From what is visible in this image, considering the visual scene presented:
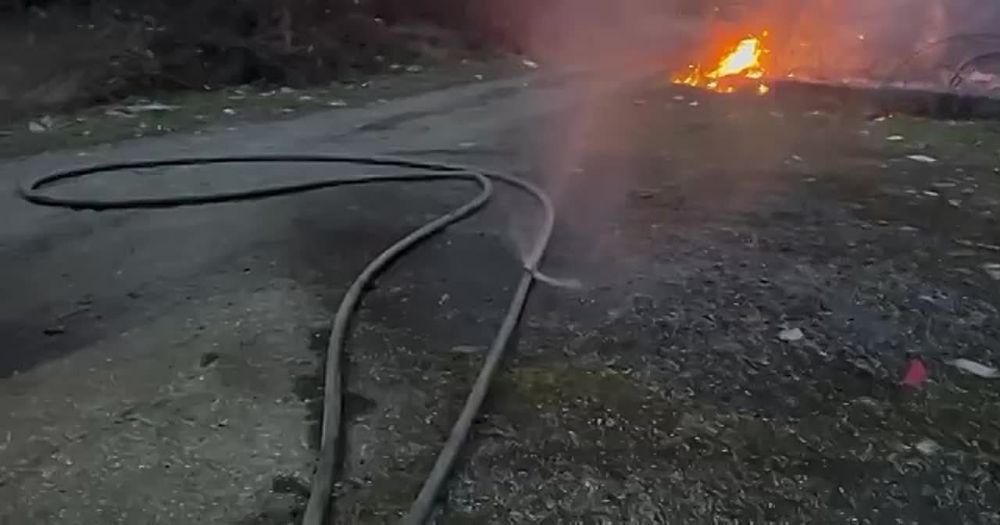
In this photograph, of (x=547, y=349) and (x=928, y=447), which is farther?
(x=547, y=349)

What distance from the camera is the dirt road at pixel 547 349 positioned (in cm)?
214

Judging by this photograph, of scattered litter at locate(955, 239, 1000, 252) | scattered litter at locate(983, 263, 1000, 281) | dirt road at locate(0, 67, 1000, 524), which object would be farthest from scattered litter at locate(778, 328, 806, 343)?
scattered litter at locate(955, 239, 1000, 252)

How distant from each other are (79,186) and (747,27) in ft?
29.7

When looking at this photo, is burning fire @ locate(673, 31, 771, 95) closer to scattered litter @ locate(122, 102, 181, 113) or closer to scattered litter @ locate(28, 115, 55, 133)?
scattered litter @ locate(122, 102, 181, 113)

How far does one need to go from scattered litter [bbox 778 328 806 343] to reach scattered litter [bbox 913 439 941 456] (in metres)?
0.63

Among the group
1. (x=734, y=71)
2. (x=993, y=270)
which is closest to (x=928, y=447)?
(x=993, y=270)

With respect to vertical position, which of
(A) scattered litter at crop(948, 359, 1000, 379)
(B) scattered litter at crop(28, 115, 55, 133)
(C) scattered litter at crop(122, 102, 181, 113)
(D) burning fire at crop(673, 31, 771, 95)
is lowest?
(C) scattered litter at crop(122, 102, 181, 113)

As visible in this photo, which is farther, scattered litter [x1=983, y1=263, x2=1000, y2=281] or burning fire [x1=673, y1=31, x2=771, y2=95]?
burning fire [x1=673, y1=31, x2=771, y2=95]

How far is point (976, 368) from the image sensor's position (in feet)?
9.04

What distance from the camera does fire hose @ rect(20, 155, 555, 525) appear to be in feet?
6.92

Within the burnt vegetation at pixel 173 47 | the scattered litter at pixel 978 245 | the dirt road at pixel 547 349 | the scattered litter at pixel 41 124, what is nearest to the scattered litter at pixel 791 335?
the dirt road at pixel 547 349

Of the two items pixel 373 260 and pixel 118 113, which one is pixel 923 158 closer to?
pixel 373 260

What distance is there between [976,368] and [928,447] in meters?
0.54

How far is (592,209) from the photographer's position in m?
4.43
